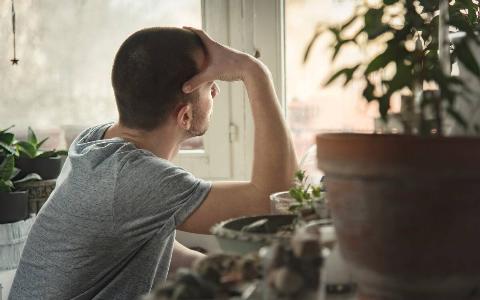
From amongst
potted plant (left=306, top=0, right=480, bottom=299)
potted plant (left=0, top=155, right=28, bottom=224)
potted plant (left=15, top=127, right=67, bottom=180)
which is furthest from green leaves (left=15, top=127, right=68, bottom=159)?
potted plant (left=306, top=0, right=480, bottom=299)

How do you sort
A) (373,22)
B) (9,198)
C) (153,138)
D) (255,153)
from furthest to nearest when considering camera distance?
1. (9,198)
2. (153,138)
3. (255,153)
4. (373,22)

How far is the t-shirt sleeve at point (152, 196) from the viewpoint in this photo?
1.56 m

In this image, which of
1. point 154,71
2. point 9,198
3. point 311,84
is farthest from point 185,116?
point 311,84

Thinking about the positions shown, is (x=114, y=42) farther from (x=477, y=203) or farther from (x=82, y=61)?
(x=477, y=203)

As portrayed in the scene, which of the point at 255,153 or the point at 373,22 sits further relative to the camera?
the point at 255,153

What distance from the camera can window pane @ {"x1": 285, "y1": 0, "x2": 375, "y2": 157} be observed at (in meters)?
2.56

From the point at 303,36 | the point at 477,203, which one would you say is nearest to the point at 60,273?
the point at 477,203

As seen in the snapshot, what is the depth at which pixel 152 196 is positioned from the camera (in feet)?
5.12

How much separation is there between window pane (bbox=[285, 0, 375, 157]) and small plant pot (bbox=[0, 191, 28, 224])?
3.36 ft

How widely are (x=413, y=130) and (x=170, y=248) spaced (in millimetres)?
1138

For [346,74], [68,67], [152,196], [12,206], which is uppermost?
[68,67]

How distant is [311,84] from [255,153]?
1038 mm

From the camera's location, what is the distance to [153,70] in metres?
1.72

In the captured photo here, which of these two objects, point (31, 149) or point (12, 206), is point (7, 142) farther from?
point (12, 206)
